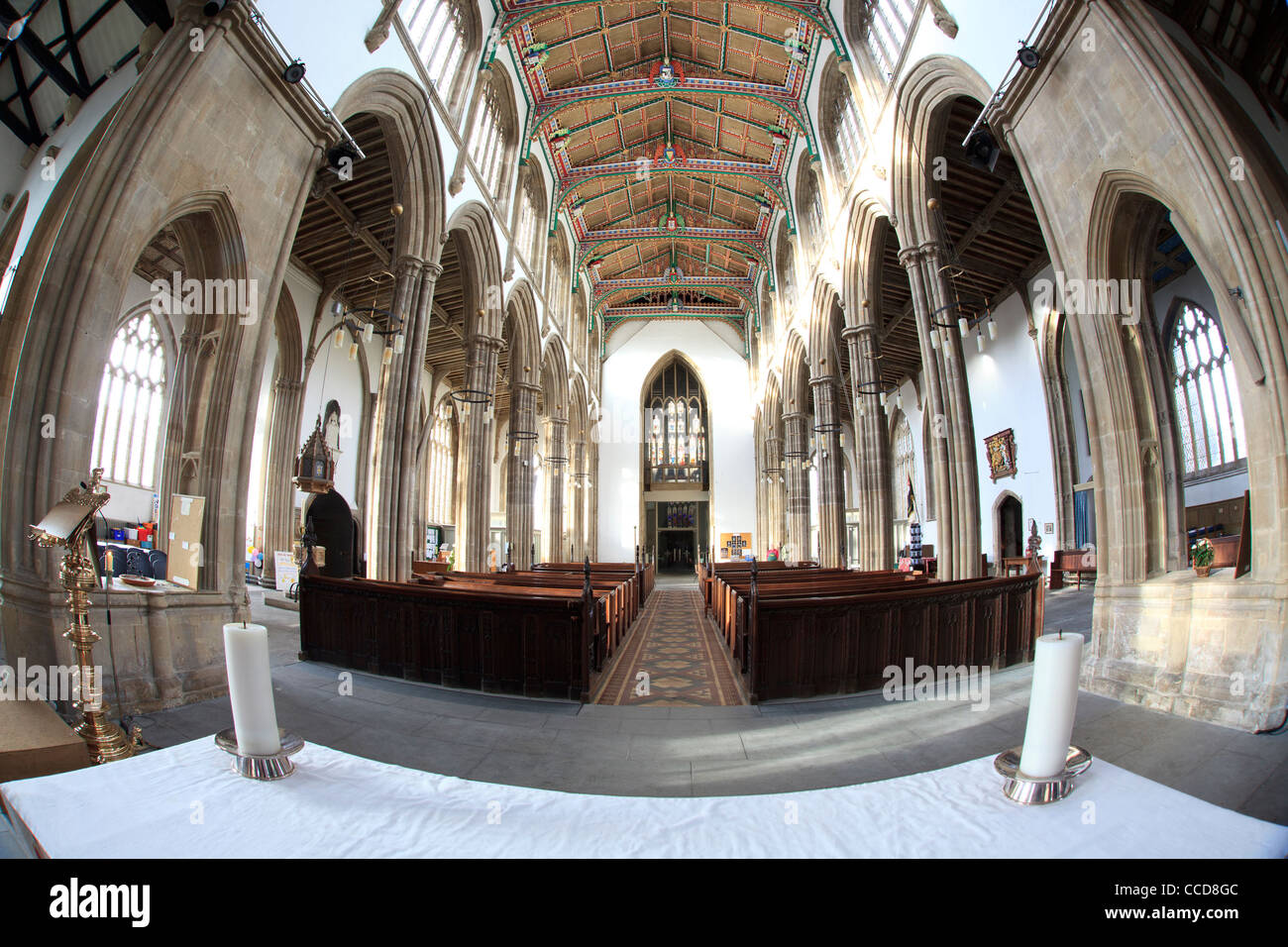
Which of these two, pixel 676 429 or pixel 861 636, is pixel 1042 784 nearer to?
pixel 861 636

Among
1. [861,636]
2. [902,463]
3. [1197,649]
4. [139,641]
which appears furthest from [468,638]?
[902,463]

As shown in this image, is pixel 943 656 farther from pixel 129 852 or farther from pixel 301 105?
pixel 301 105

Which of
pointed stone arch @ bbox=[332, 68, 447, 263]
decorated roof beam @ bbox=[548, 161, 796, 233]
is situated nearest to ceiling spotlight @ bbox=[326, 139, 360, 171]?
pointed stone arch @ bbox=[332, 68, 447, 263]

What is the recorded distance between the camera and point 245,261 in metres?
5.35

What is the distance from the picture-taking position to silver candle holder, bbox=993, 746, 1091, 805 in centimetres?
91

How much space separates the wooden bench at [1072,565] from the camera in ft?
32.6

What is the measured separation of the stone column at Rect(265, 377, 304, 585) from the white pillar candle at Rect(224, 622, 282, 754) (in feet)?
43.2

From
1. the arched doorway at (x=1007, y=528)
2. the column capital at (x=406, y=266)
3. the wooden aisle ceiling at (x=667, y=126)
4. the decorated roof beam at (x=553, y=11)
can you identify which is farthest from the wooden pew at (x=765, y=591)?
the wooden aisle ceiling at (x=667, y=126)

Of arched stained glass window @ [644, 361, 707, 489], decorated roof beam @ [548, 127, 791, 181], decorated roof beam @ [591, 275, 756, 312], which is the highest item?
decorated roof beam @ [548, 127, 791, 181]

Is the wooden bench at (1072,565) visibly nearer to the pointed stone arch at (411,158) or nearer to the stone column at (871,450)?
the stone column at (871,450)

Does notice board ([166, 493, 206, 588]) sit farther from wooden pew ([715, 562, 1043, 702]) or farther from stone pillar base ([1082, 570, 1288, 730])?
stone pillar base ([1082, 570, 1288, 730])

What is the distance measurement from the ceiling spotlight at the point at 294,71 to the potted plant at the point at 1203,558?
8.68 meters

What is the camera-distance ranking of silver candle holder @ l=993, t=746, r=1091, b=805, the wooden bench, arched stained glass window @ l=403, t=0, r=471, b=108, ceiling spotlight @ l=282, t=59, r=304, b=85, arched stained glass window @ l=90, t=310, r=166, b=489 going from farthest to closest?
1. arched stained glass window @ l=90, t=310, r=166, b=489
2. the wooden bench
3. arched stained glass window @ l=403, t=0, r=471, b=108
4. ceiling spotlight @ l=282, t=59, r=304, b=85
5. silver candle holder @ l=993, t=746, r=1091, b=805

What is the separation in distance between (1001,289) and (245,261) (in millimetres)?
15100
